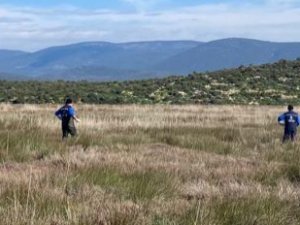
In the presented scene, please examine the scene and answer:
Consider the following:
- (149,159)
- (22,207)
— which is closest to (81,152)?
(149,159)

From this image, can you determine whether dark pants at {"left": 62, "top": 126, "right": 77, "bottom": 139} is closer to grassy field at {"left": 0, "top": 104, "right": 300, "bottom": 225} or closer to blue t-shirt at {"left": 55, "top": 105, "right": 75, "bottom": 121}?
blue t-shirt at {"left": 55, "top": 105, "right": 75, "bottom": 121}

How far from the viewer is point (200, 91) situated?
62938mm

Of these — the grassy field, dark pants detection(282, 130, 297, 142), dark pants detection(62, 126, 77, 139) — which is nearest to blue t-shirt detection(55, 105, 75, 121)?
dark pants detection(62, 126, 77, 139)

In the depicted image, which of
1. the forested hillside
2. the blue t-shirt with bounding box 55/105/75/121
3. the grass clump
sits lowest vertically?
the forested hillside

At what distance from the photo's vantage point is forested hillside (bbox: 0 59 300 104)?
56.2 meters

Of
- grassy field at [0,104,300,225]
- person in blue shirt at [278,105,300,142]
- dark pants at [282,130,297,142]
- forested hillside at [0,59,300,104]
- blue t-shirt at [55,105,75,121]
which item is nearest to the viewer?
grassy field at [0,104,300,225]

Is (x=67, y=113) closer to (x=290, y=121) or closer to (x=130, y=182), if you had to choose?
(x=290, y=121)

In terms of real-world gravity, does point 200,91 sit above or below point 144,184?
below

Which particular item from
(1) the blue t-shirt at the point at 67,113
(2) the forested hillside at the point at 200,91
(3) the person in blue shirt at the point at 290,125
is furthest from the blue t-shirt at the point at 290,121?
(2) the forested hillside at the point at 200,91

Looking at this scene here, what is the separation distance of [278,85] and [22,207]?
61595mm

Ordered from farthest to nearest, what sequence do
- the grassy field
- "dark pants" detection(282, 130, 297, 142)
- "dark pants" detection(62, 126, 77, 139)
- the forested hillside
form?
the forested hillside
"dark pants" detection(282, 130, 297, 142)
"dark pants" detection(62, 126, 77, 139)
the grassy field

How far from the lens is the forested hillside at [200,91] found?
5623 centimetres

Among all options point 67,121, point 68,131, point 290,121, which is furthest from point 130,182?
point 290,121

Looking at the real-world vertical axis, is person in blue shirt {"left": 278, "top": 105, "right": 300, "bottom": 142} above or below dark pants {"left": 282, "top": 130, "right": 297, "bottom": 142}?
above
